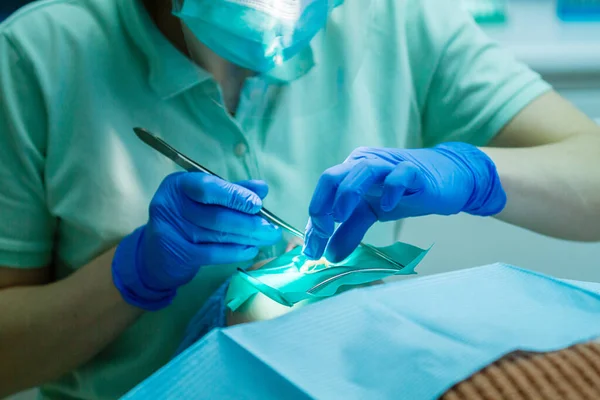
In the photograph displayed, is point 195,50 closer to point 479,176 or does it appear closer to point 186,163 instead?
point 186,163

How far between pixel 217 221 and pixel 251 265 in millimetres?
90

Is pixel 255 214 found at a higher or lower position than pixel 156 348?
higher

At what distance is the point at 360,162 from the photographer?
58cm

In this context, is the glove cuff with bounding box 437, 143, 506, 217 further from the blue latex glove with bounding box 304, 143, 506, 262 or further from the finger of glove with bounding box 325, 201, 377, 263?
the finger of glove with bounding box 325, 201, 377, 263

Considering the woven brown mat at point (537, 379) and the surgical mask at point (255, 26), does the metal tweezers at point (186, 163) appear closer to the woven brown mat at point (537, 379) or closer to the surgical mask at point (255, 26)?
the surgical mask at point (255, 26)

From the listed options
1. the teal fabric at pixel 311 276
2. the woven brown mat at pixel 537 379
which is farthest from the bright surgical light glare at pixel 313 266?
the woven brown mat at pixel 537 379

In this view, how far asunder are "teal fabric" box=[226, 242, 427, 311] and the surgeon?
27mm

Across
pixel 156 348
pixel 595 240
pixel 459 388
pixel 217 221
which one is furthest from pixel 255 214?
pixel 595 240

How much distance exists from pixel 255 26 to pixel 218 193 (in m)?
0.17

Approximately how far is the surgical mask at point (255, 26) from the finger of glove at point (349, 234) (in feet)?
0.60

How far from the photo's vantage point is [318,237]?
0.59 metres

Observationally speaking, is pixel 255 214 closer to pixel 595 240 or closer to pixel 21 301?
pixel 21 301

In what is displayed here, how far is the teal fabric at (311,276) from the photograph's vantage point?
54cm

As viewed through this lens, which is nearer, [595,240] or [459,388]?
[459,388]
